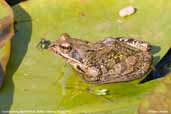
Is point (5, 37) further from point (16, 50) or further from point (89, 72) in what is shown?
point (89, 72)

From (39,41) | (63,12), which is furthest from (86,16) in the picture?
(39,41)

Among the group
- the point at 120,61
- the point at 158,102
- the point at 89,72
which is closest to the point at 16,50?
the point at 89,72

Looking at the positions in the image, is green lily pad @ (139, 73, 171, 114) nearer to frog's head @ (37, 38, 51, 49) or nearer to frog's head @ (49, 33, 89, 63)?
frog's head @ (49, 33, 89, 63)

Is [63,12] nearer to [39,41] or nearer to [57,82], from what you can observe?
[39,41]

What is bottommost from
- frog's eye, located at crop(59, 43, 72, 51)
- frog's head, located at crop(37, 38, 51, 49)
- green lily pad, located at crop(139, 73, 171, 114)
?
frog's eye, located at crop(59, 43, 72, 51)

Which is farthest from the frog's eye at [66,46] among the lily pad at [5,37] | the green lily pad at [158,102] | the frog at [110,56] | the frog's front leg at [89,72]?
the green lily pad at [158,102]

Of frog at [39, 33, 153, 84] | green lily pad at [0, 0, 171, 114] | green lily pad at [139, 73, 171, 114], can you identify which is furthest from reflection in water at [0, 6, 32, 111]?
green lily pad at [139, 73, 171, 114]

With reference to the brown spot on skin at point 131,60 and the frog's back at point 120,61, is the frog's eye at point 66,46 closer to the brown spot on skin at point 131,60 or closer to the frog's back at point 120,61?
the frog's back at point 120,61
